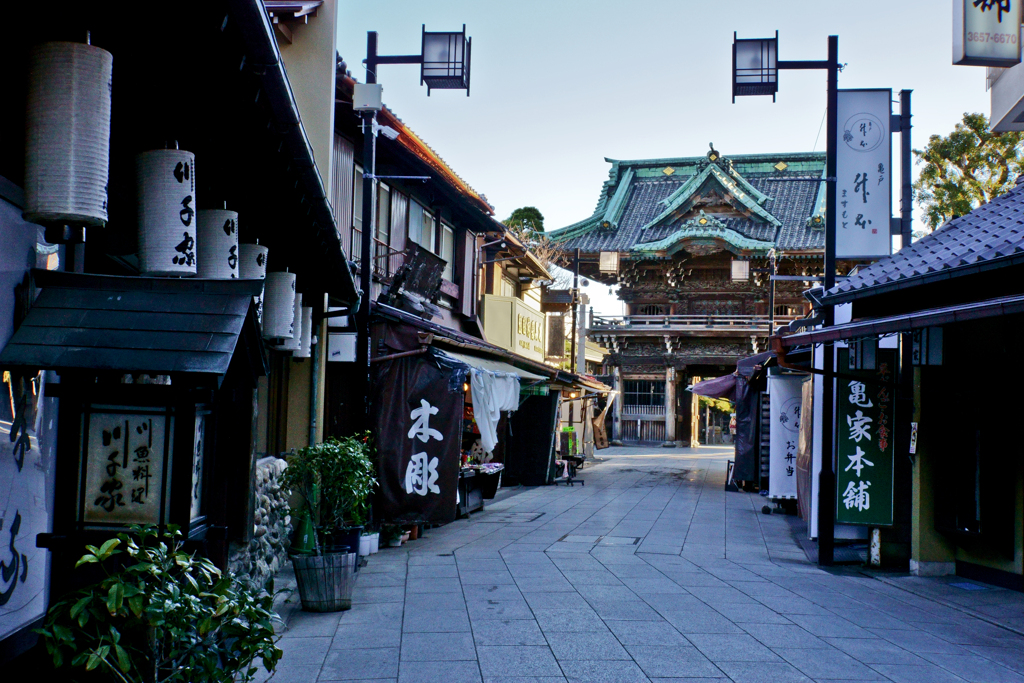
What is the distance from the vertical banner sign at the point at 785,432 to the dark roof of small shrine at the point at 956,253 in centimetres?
615

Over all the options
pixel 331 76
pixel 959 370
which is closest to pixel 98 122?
pixel 331 76

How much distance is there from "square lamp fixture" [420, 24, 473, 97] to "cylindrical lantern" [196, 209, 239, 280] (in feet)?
23.6

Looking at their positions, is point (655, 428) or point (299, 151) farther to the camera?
point (655, 428)

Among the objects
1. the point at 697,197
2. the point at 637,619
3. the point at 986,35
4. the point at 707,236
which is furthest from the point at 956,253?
the point at 697,197

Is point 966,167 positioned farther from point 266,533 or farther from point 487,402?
point 266,533

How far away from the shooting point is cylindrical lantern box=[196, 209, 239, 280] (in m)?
6.22

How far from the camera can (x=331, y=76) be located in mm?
12516

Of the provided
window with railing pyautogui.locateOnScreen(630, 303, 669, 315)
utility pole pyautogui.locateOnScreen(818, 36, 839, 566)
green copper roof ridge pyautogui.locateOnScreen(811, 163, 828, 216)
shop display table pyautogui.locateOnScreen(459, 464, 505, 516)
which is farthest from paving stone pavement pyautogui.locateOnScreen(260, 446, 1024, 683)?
green copper roof ridge pyautogui.locateOnScreen(811, 163, 828, 216)

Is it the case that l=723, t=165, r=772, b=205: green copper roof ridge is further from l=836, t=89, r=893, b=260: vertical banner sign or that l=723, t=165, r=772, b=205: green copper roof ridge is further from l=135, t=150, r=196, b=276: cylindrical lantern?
l=135, t=150, r=196, b=276: cylindrical lantern

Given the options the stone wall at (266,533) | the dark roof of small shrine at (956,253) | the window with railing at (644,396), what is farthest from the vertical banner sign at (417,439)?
the window with railing at (644,396)

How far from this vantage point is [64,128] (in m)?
3.84

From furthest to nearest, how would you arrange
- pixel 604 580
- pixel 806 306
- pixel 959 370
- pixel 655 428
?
pixel 655 428 < pixel 806 306 < pixel 959 370 < pixel 604 580

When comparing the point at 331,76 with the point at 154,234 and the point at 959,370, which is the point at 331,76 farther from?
the point at 959,370

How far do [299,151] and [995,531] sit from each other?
9.14m
